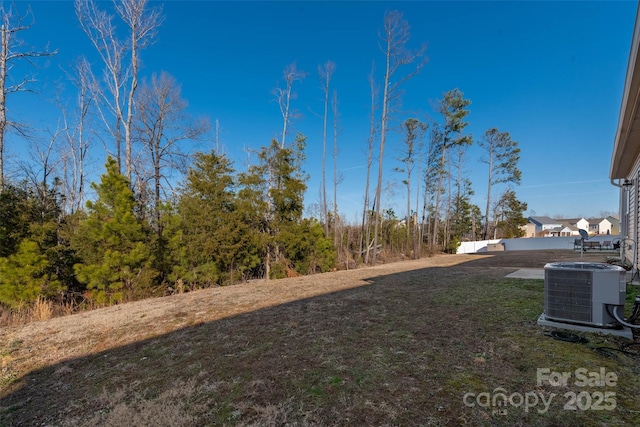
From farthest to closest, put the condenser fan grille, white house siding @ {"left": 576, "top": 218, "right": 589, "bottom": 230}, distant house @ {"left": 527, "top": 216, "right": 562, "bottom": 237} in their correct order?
white house siding @ {"left": 576, "top": 218, "right": 589, "bottom": 230} < distant house @ {"left": 527, "top": 216, "right": 562, "bottom": 237} < the condenser fan grille

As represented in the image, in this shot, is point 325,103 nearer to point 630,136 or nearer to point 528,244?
point 630,136

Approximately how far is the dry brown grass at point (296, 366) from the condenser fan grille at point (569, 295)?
24cm

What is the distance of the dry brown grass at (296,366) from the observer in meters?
1.76

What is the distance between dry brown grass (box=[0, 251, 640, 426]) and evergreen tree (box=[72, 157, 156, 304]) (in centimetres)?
168

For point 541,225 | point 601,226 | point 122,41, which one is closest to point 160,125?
point 122,41

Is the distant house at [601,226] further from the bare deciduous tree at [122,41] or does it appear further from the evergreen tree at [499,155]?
the bare deciduous tree at [122,41]

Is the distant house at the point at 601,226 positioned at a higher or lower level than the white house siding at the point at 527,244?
higher

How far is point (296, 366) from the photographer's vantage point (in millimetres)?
2389

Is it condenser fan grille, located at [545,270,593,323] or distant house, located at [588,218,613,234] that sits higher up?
distant house, located at [588,218,613,234]

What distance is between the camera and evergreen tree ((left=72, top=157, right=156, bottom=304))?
19.1ft

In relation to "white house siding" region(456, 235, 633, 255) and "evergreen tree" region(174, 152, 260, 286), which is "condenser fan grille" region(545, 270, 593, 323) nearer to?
"evergreen tree" region(174, 152, 260, 286)

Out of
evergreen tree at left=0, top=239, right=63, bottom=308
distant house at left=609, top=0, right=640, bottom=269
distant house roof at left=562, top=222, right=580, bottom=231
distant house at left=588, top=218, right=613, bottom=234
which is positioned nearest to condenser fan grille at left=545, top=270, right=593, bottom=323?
distant house at left=609, top=0, right=640, bottom=269

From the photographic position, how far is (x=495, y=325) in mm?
3168

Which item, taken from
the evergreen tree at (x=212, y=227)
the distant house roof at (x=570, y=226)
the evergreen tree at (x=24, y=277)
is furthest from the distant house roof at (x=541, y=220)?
the evergreen tree at (x=24, y=277)
